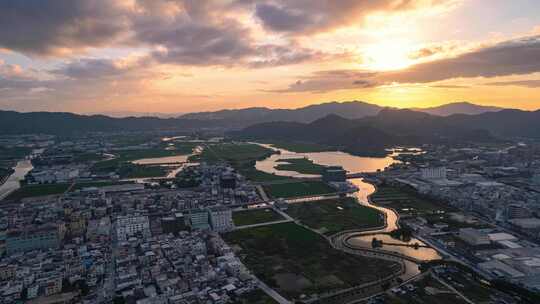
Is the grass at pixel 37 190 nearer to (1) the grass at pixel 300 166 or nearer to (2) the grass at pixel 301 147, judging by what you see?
(1) the grass at pixel 300 166

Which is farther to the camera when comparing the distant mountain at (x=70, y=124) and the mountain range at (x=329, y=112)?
the mountain range at (x=329, y=112)

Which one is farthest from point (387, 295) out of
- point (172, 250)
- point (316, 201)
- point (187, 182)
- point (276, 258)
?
point (187, 182)

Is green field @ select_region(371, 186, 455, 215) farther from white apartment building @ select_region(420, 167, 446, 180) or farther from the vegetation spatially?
the vegetation

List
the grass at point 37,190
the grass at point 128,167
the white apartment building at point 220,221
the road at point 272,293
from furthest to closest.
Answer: the grass at point 128,167 < the grass at point 37,190 < the white apartment building at point 220,221 < the road at point 272,293

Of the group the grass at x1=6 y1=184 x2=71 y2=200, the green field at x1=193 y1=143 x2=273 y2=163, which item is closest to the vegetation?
the green field at x1=193 y1=143 x2=273 y2=163

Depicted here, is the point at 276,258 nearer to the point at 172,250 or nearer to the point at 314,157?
the point at 172,250

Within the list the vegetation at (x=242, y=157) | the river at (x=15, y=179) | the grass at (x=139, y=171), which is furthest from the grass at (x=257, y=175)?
the river at (x=15, y=179)
